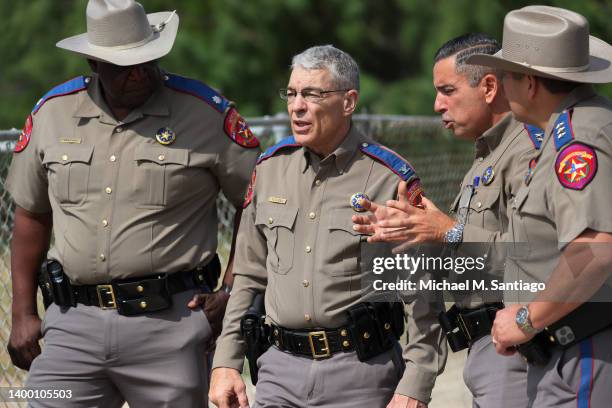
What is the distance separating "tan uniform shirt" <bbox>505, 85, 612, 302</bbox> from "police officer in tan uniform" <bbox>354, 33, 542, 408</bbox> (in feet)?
1.03

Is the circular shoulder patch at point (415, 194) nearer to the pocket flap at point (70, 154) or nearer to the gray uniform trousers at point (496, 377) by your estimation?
the gray uniform trousers at point (496, 377)

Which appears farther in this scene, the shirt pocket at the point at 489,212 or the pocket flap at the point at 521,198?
the shirt pocket at the point at 489,212

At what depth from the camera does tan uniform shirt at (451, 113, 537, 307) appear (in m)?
4.24

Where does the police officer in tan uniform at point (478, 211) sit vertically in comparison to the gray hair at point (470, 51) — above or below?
below

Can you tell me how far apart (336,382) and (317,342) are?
0.17 meters

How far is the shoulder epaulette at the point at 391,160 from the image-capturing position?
4.46 m

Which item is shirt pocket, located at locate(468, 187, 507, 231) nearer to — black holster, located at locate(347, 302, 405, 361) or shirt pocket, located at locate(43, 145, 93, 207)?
black holster, located at locate(347, 302, 405, 361)

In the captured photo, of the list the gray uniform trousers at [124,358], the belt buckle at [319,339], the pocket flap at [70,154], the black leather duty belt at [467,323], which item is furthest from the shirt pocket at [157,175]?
the black leather duty belt at [467,323]

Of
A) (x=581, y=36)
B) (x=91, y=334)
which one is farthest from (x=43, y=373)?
(x=581, y=36)

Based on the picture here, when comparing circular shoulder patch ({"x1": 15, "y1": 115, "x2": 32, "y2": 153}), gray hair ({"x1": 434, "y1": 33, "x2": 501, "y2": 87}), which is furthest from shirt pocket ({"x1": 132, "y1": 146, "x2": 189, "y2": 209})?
gray hair ({"x1": 434, "y1": 33, "x2": 501, "y2": 87})

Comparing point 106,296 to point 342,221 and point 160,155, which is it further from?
point 342,221

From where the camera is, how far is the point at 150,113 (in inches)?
195

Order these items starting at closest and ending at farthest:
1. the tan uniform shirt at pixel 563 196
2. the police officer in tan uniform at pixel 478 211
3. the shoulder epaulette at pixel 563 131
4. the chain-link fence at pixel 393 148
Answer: the tan uniform shirt at pixel 563 196
the shoulder epaulette at pixel 563 131
the police officer in tan uniform at pixel 478 211
the chain-link fence at pixel 393 148

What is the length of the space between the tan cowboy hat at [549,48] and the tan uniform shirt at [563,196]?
78mm
